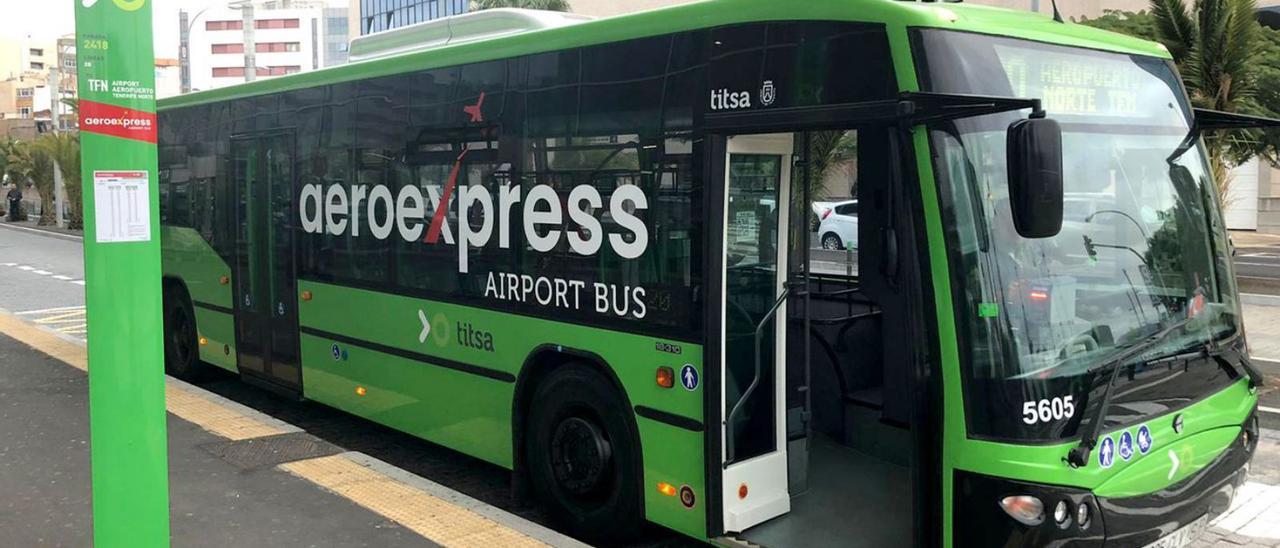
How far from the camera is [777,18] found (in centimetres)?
491

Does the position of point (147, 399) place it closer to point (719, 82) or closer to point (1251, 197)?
point (719, 82)

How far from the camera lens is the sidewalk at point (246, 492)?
5.33 m

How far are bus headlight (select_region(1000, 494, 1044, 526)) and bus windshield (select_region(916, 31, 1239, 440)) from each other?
0.25m

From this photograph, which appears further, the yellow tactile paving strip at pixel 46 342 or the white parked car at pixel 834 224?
the white parked car at pixel 834 224

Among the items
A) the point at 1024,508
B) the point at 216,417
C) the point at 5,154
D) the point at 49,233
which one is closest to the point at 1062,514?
the point at 1024,508

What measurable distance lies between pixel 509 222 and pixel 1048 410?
3.30 m

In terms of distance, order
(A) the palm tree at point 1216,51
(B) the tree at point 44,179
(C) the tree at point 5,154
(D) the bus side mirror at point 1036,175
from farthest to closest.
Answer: (C) the tree at point 5,154 → (B) the tree at point 44,179 → (A) the palm tree at point 1216,51 → (D) the bus side mirror at point 1036,175

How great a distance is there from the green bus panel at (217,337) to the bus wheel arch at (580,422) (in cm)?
443

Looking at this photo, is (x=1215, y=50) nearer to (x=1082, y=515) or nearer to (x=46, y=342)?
(x=1082, y=515)

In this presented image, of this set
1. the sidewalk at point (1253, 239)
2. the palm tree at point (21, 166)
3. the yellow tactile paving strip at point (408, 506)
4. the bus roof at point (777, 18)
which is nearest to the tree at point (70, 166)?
the palm tree at point (21, 166)

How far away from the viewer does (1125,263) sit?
467 centimetres

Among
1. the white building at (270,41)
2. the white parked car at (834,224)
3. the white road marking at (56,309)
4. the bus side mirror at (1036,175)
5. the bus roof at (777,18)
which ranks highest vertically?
the white building at (270,41)

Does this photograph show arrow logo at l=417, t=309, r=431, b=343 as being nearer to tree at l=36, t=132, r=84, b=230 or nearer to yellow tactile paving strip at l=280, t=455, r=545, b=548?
yellow tactile paving strip at l=280, t=455, r=545, b=548

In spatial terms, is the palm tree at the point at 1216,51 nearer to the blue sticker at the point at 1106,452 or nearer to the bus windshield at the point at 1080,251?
the bus windshield at the point at 1080,251
